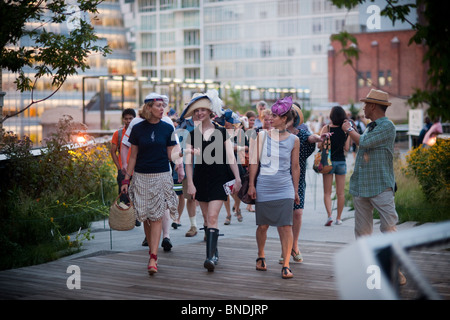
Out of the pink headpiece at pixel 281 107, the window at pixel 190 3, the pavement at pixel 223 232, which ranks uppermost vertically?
the window at pixel 190 3

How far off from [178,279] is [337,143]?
16.7 feet

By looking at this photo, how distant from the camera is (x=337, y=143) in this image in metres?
11.9

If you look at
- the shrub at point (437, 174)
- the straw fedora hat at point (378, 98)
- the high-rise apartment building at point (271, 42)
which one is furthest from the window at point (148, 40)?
the straw fedora hat at point (378, 98)

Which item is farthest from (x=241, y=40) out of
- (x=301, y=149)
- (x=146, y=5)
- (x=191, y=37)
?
(x=301, y=149)

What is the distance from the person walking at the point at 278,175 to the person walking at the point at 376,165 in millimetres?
730

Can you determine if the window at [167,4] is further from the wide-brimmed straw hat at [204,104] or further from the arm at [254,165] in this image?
the arm at [254,165]

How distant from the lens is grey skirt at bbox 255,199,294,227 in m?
7.79

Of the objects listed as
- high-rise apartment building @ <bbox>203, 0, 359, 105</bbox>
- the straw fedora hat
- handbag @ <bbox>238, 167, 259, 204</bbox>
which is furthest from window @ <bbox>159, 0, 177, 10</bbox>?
the straw fedora hat

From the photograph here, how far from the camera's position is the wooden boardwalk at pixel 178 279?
22.7 feet

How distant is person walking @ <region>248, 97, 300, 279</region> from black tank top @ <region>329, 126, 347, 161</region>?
13.1 feet

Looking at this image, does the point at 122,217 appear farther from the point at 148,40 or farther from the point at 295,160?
the point at 148,40

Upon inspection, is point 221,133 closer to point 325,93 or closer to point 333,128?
point 333,128
